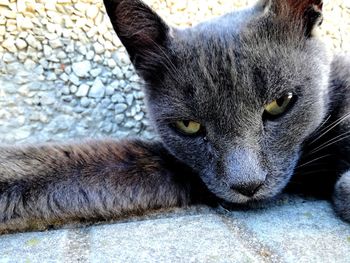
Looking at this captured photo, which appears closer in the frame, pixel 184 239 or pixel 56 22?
pixel 184 239

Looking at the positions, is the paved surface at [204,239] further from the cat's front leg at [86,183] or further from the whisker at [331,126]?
the whisker at [331,126]

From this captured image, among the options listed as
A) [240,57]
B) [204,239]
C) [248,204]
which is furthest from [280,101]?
[204,239]

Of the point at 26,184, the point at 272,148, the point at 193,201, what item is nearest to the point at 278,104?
the point at 272,148

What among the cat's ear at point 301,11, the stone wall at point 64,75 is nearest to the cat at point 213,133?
the cat's ear at point 301,11

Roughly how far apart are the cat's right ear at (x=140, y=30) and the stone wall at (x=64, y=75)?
57 centimetres

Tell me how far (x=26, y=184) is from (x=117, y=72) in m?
0.85

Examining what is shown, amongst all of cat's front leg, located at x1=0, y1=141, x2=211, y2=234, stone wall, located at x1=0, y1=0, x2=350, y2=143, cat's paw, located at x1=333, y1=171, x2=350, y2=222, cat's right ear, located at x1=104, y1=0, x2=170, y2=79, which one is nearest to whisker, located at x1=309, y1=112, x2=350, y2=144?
cat's paw, located at x1=333, y1=171, x2=350, y2=222

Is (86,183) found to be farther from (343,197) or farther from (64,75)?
(64,75)

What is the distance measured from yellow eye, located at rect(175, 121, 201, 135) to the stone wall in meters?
0.64

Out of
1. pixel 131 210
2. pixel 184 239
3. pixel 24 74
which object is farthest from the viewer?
pixel 24 74

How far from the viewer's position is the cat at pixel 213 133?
117 centimetres

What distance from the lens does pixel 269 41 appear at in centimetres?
124

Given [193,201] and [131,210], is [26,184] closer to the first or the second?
[131,210]

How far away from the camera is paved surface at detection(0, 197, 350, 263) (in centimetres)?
99
